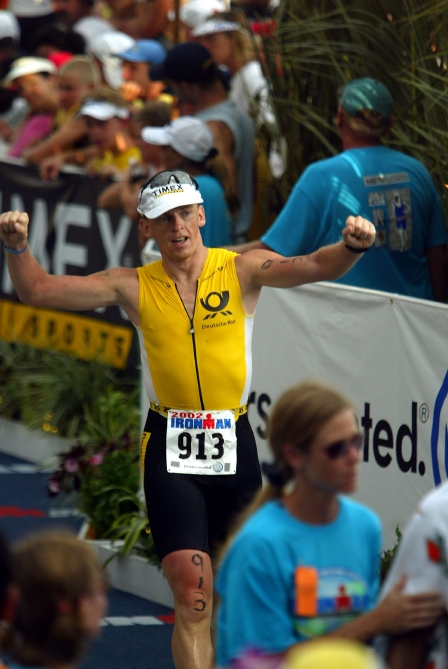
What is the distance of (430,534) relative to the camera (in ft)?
9.34

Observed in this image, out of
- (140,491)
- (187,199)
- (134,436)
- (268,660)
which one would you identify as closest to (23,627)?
(268,660)

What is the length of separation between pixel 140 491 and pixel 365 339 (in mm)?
1885

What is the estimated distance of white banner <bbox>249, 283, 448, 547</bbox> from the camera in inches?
202

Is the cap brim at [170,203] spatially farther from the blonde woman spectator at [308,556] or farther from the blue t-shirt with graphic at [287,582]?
the blue t-shirt with graphic at [287,582]

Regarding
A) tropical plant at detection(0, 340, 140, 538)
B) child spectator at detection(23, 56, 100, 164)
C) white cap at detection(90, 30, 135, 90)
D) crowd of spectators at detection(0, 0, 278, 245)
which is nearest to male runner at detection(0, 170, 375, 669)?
crowd of spectators at detection(0, 0, 278, 245)

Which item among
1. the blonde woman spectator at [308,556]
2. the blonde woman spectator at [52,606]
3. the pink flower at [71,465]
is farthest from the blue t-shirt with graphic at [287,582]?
the pink flower at [71,465]

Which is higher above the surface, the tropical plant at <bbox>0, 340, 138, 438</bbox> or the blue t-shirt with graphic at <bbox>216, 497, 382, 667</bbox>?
the tropical plant at <bbox>0, 340, 138, 438</bbox>

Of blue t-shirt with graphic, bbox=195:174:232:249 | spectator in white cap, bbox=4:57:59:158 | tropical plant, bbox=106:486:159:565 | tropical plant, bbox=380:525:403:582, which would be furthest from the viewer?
spectator in white cap, bbox=4:57:59:158

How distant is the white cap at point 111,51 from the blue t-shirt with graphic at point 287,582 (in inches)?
310

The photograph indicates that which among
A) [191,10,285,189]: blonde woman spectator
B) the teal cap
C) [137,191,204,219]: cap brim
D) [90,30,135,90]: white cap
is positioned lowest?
[137,191,204,219]: cap brim

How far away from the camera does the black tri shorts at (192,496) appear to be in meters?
4.57

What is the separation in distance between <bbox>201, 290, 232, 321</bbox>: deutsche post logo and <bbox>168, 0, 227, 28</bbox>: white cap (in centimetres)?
546

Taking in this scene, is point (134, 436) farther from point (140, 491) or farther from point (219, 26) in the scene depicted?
point (219, 26)

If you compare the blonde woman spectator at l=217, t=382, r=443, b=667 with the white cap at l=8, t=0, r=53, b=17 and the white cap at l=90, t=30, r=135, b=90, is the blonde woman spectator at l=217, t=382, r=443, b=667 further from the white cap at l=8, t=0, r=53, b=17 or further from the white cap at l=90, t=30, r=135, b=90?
the white cap at l=8, t=0, r=53, b=17
